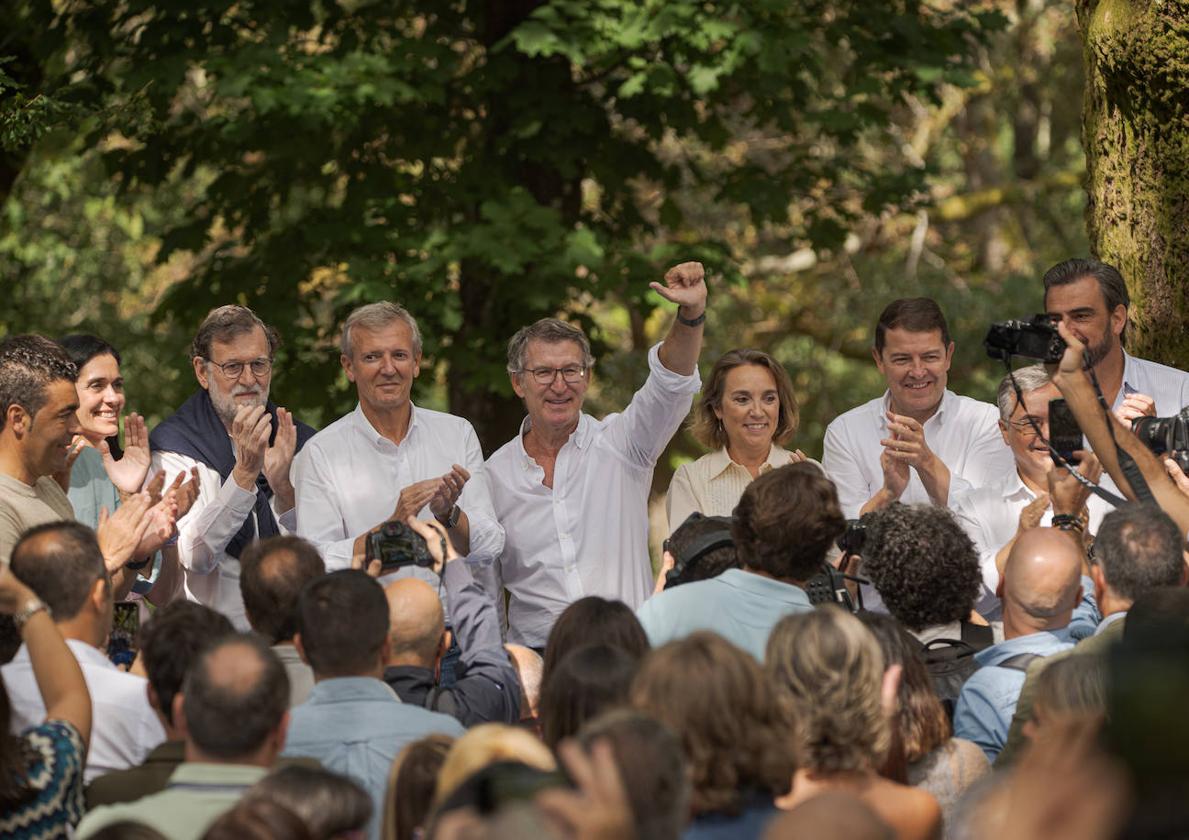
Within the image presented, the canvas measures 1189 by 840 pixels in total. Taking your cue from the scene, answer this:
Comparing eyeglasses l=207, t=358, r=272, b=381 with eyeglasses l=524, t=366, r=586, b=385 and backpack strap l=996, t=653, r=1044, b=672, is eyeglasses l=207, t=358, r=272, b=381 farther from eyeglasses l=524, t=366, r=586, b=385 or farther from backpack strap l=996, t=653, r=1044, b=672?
backpack strap l=996, t=653, r=1044, b=672

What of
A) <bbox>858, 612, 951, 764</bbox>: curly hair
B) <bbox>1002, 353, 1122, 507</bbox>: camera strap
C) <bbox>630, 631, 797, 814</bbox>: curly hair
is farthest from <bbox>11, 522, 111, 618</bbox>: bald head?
<bbox>1002, 353, 1122, 507</bbox>: camera strap

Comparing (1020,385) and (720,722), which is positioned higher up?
(1020,385)

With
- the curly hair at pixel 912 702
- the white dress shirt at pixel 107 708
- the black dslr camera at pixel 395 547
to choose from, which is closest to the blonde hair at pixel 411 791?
the white dress shirt at pixel 107 708

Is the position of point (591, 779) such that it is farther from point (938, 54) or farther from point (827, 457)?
point (938, 54)

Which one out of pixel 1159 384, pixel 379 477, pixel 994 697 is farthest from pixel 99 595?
pixel 1159 384

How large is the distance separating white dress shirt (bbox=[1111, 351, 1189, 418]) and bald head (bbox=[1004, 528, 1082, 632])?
205 centimetres

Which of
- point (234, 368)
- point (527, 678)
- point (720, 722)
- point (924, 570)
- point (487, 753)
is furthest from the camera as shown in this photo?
point (234, 368)

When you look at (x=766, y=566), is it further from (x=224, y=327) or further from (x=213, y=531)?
(x=224, y=327)

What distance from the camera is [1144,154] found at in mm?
7070

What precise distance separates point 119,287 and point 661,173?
6.60 m

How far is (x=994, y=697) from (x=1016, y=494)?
81.2 inches

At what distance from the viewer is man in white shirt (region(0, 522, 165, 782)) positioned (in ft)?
13.9

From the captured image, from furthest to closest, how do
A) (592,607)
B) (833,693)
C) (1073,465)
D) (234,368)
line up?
(234,368) → (1073,465) → (592,607) → (833,693)

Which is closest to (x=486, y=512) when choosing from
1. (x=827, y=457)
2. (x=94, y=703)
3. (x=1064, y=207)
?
(x=827, y=457)
